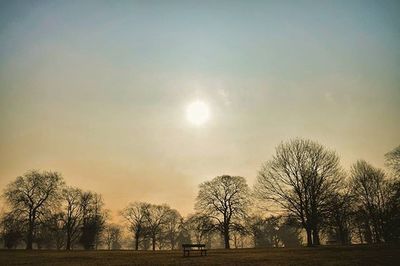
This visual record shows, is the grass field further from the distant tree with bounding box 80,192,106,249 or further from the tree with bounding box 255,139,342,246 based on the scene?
the distant tree with bounding box 80,192,106,249

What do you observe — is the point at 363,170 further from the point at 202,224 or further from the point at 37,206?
the point at 37,206

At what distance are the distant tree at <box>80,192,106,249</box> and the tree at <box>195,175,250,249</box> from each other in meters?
25.3

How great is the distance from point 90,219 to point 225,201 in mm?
33966

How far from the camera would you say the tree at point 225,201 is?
6031 cm

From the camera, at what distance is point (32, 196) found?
2325 inches

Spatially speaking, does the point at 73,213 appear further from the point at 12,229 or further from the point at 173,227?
the point at 173,227

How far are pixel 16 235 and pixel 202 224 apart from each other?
35.9 meters

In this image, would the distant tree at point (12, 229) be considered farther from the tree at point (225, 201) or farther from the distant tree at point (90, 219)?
the tree at point (225, 201)

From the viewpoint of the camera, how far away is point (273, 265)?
56.0 ft

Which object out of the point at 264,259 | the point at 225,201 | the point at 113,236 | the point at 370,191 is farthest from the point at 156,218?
the point at 264,259

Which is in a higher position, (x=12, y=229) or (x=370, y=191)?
(x=370, y=191)

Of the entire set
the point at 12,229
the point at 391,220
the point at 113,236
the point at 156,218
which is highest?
the point at 156,218

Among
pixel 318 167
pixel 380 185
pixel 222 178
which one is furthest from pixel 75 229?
pixel 380 185

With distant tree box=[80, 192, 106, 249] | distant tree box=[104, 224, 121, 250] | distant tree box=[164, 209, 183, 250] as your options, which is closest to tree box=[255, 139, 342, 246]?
distant tree box=[80, 192, 106, 249]
